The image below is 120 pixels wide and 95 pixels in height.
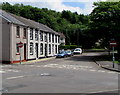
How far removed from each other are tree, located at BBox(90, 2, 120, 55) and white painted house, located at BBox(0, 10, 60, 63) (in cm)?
1071

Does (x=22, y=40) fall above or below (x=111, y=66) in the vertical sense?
above

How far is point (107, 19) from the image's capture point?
119 feet

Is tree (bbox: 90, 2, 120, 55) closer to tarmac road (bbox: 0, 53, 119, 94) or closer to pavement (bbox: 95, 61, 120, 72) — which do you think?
pavement (bbox: 95, 61, 120, 72)

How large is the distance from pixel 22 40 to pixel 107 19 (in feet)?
51.4

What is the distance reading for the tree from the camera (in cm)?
3525

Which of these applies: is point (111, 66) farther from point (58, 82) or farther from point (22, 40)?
point (22, 40)

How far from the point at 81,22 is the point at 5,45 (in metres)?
89.4

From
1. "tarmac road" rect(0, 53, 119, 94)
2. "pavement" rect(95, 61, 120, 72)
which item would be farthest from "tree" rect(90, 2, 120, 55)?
"tarmac road" rect(0, 53, 119, 94)

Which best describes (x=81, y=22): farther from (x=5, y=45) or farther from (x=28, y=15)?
(x=5, y=45)

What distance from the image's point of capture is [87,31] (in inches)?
1615

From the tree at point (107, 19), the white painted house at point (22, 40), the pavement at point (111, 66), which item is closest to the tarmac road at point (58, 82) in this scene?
the pavement at point (111, 66)

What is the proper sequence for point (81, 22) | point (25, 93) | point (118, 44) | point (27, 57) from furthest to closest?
point (81, 22) → point (118, 44) → point (27, 57) → point (25, 93)

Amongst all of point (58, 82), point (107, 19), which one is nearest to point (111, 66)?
point (58, 82)

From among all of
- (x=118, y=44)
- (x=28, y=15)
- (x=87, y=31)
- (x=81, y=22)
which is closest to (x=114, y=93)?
(x=118, y=44)
